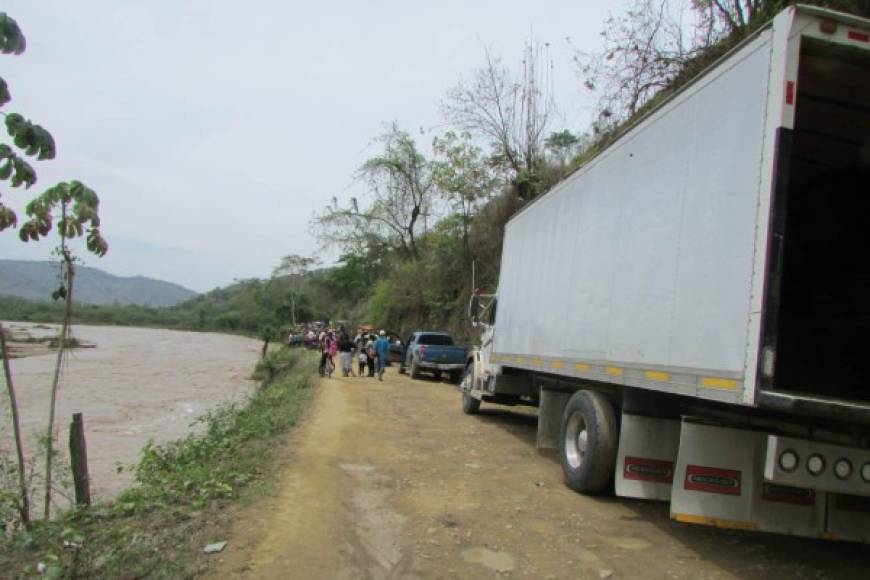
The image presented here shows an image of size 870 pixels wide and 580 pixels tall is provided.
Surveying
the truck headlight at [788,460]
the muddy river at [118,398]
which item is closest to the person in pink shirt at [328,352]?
the muddy river at [118,398]

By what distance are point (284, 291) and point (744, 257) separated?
246 ft

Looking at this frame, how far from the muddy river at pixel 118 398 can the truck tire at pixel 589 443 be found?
21.3 feet

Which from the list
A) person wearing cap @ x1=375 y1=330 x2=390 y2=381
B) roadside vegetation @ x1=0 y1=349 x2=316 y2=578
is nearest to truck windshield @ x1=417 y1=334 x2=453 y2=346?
person wearing cap @ x1=375 y1=330 x2=390 y2=381

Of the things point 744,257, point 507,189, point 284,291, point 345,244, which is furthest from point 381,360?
point 284,291

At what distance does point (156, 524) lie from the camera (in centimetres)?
571

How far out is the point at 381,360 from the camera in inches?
800

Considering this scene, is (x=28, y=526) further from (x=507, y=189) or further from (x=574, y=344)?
(x=507, y=189)

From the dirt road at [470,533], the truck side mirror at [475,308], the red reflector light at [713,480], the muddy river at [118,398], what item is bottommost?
the muddy river at [118,398]

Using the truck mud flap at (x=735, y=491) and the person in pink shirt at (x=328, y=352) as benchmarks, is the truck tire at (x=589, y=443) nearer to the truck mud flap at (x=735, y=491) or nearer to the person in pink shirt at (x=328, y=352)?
the truck mud flap at (x=735, y=491)

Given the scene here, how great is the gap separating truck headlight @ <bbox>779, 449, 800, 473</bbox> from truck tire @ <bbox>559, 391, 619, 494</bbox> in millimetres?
2139

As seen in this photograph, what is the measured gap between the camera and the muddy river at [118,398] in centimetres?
1498

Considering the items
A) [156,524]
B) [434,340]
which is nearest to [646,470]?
[156,524]

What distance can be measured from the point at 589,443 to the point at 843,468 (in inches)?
96.1

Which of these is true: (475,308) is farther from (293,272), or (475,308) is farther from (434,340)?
(293,272)
